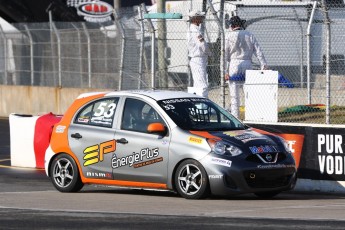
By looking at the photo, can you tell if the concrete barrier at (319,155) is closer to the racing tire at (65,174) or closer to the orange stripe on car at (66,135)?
the orange stripe on car at (66,135)

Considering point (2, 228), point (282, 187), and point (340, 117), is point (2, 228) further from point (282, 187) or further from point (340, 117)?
point (340, 117)

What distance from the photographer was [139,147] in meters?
14.5

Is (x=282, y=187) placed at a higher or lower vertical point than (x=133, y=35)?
lower

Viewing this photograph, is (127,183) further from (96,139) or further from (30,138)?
(30,138)

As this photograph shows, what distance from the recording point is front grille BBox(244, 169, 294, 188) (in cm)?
1386

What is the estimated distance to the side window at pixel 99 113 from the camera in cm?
1491

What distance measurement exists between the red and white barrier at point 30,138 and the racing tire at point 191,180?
4.53m

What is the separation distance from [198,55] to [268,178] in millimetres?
6381

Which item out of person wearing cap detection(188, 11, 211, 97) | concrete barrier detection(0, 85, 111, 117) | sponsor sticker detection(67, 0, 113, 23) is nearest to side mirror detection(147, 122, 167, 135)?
person wearing cap detection(188, 11, 211, 97)

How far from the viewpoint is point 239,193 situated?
13.8 meters

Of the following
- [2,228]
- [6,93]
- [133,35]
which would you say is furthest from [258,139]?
[6,93]

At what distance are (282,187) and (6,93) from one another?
679 inches

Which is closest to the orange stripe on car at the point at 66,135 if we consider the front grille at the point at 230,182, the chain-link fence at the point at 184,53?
the front grille at the point at 230,182

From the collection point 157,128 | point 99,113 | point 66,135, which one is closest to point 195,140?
point 157,128
